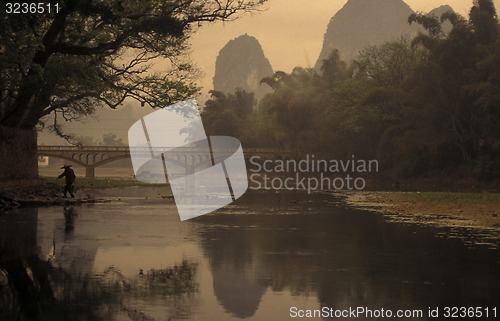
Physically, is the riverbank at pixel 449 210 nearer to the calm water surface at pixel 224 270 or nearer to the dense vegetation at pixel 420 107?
the calm water surface at pixel 224 270

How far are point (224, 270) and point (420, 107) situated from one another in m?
71.5

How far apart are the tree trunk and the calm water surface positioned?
49.8ft

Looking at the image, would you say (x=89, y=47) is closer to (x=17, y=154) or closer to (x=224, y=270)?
(x=17, y=154)

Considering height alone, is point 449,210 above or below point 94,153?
below

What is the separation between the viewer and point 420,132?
82625mm

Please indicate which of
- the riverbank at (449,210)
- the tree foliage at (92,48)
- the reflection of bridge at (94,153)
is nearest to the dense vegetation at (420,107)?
the reflection of bridge at (94,153)

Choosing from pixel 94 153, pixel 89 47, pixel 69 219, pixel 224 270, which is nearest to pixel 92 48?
pixel 89 47

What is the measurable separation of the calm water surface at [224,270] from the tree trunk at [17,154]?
598 inches

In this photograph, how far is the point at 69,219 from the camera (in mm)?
29000

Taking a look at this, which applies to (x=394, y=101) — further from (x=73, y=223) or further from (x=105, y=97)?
(x=73, y=223)

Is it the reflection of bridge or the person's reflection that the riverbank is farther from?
the reflection of bridge

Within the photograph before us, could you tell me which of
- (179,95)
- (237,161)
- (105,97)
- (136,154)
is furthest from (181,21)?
(237,161)

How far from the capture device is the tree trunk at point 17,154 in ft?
139

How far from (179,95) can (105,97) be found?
7.31 metres
